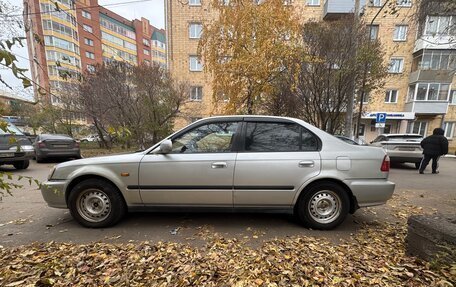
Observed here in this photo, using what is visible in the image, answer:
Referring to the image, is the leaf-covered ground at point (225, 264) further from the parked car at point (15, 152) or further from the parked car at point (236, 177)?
the parked car at point (15, 152)

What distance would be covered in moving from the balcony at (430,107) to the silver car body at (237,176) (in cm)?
2286

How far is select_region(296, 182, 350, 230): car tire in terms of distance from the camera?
320 centimetres

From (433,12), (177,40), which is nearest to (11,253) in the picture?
(433,12)

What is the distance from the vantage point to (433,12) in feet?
13.3

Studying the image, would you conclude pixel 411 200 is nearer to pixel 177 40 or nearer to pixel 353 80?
pixel 353 80

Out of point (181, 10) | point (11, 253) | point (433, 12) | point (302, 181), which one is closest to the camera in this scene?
point (11, 253)

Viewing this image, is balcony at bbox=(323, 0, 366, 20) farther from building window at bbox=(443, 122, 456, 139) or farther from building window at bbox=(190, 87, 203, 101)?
building window at bbox=(443, 122, 456, 139)

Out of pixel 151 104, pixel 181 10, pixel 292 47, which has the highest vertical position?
pixel 181 10

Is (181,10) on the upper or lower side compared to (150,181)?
upper

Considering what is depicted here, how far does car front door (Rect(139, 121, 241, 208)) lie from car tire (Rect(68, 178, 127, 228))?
47 cm

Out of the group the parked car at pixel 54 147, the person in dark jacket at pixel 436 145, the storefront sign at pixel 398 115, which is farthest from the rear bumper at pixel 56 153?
the storefront sign at pixel 398 115

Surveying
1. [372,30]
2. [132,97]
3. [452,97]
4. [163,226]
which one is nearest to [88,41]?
[132,97]

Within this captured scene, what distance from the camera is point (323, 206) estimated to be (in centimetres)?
328

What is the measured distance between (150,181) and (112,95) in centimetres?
1115
